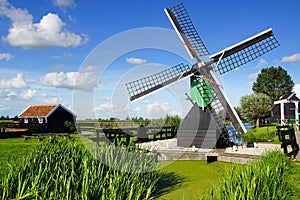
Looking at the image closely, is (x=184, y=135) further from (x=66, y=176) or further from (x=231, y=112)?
(x=66, y=176)

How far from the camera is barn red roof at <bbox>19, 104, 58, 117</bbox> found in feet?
97.1

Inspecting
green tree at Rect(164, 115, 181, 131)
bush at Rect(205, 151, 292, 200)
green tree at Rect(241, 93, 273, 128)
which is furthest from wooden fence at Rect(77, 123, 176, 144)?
green tree at Rect(241, 93, 273, 128)

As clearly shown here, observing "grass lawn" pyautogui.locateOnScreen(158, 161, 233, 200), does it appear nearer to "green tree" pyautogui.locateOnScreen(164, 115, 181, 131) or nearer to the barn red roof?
"green tree" pyautogui.locateOnScreen(164, 115, 181, 131)

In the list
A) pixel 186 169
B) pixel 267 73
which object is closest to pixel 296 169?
pixel 186 169

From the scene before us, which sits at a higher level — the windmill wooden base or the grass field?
the windmill wooden base

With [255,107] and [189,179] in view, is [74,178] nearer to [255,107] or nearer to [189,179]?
[189,179]

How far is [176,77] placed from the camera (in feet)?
35.4

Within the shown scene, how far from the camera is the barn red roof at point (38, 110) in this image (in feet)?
97.1

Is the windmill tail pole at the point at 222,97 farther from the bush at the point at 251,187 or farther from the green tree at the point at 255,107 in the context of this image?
the green tree at the point at 255,107

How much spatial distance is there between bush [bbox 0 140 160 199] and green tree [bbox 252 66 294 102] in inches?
1833

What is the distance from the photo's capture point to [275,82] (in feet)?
158

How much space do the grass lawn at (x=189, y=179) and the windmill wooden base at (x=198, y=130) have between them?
168cm

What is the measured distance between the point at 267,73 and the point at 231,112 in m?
41.6

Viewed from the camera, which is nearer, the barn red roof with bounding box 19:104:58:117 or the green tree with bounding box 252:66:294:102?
the barn red roof with bounding box 19:104:58:117
